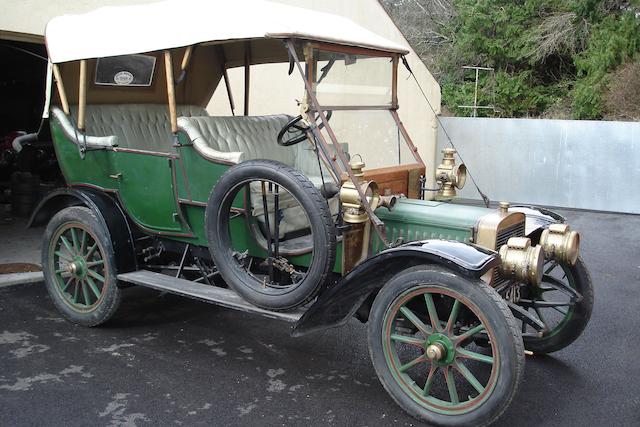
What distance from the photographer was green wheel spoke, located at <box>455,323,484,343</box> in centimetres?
285

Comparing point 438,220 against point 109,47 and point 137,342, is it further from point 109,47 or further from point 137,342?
point 109,47

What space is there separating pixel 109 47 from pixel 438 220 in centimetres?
232

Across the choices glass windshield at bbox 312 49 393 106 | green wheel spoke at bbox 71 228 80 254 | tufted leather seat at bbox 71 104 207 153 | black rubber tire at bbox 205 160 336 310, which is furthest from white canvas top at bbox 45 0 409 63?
green wheel spoke at bbox 71 228 80 254

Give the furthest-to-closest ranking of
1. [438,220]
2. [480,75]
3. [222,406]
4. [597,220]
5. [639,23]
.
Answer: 1. [480,75]
2. [639,23]
3. [597,220]
4. [438,220]
5. [222,406]

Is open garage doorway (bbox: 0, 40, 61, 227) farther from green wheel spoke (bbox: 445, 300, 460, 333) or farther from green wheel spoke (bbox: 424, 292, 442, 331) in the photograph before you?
green wheel spoke (bbox: 445, 300, 460, 333)

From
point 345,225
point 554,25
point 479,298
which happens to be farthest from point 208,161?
point 554,25

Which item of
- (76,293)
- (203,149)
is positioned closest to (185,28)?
(203,149)

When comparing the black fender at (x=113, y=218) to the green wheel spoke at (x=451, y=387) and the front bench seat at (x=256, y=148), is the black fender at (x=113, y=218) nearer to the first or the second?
the front bench seat at (x=256, y=148)

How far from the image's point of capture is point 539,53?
14.7 m

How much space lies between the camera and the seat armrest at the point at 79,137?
4.09m

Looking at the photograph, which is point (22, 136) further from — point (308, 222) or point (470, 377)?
point (470, 377)

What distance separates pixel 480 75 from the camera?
16031mm

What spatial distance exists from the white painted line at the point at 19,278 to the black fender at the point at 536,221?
12.9 ft

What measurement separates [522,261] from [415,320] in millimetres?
580
